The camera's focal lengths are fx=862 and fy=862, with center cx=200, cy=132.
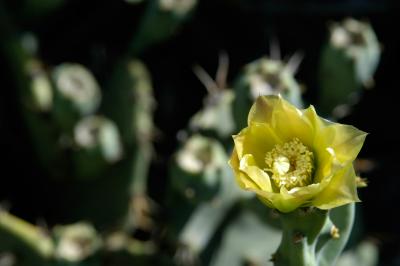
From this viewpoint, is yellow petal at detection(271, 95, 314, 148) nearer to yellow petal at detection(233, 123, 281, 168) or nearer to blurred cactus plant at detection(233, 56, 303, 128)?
yellow petal at detection(233, 123, 281, 168)

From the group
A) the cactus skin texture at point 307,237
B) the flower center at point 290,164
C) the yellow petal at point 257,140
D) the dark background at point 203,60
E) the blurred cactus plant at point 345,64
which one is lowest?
the dark background at point 203,60

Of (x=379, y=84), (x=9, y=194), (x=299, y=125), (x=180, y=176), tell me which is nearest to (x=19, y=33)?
(x=9, y=194)

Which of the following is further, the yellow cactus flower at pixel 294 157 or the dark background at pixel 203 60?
the dark background at pixel 203 60

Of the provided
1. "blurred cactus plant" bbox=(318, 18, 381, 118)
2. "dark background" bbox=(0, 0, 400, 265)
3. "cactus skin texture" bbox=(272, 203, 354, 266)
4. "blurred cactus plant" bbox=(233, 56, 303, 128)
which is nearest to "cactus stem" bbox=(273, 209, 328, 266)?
"cactus skin texture" bbox=(272, 203, 354, 266)

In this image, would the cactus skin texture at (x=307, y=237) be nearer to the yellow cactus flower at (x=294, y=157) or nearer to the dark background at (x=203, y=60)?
the yellow cactus flower at (x=294, y=157)

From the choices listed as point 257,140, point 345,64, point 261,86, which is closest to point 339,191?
point 257,140

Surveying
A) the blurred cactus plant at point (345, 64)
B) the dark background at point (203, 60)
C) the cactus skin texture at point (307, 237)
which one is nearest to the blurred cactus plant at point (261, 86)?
the blurred cactus plant at point (345, 64)
